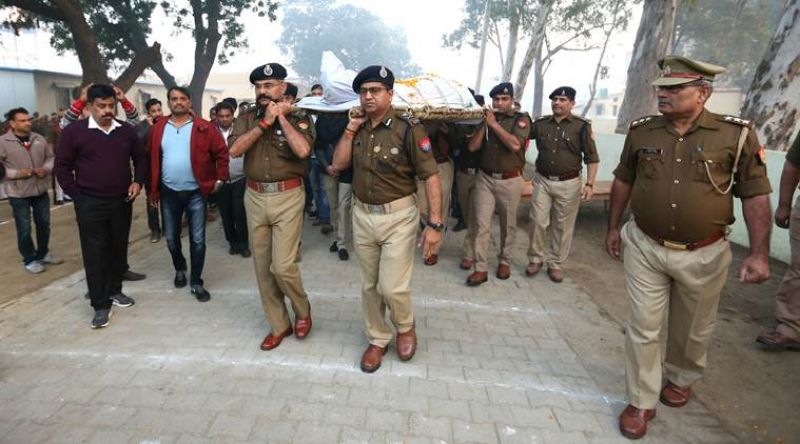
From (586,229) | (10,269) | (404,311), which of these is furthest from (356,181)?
(586,229)

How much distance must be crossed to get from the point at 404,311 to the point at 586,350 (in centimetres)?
148

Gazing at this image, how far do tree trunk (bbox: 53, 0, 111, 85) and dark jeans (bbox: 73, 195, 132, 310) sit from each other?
9571mm

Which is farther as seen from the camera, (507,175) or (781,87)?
(781,87)

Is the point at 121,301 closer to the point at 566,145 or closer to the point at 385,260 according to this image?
the point at 385,260

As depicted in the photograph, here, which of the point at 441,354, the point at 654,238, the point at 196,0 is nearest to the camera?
the point at 654,238

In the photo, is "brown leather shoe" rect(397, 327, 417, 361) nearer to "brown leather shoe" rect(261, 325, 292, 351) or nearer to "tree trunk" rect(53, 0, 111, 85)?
"brown leather shoe" rect(261, 325, 292, 351)

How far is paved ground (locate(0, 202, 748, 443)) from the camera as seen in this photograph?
263 cm

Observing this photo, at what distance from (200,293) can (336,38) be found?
6836 cm

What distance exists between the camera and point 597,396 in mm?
2998

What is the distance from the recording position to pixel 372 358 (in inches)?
127

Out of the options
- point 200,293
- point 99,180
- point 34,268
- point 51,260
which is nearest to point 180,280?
point 200,293

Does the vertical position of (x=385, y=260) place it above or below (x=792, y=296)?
above

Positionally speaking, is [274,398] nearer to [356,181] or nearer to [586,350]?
[356,181]

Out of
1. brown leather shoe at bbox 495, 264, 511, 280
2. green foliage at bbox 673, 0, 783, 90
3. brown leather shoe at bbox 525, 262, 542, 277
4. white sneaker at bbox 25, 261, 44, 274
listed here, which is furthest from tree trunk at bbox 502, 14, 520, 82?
white sneaker at bbox 25, 261, 44, 274
